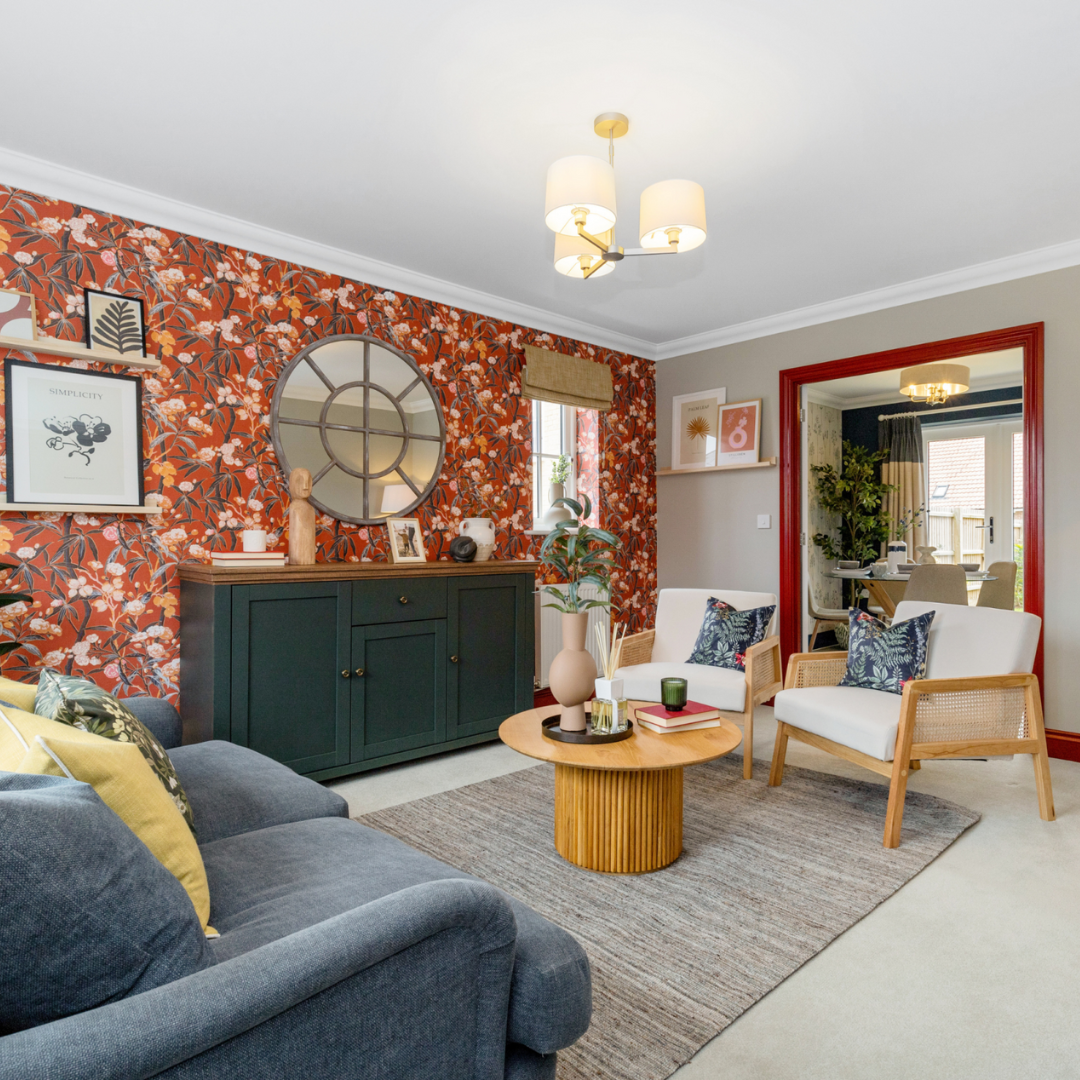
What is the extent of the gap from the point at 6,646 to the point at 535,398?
302cm

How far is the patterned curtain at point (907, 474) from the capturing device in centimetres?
713

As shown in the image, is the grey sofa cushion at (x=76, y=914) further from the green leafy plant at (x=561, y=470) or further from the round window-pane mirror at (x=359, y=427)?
the green leafy plant at (x=561, y=470)

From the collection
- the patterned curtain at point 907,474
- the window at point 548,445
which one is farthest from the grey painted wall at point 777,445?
the patterned curtain at point 907,474

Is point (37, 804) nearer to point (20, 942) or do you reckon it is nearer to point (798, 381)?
point (20, 942)

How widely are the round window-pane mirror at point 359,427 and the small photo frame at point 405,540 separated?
9cm

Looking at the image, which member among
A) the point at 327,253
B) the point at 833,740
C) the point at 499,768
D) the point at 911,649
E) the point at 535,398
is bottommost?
the point at 499,768

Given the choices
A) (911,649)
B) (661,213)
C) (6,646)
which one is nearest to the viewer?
(661,213)

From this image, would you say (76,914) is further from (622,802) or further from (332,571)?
(332,571)

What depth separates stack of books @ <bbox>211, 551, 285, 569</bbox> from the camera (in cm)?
304

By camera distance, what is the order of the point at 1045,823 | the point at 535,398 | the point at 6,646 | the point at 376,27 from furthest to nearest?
the point at 535,398 → the point at 1045,823 → the point at 6,646 → the point at 376,27

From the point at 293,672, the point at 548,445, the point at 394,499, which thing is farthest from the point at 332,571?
the point at 548,445

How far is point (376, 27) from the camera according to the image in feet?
6.68

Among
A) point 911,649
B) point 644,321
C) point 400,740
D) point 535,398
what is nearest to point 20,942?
point 400,740

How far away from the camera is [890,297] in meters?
4.19
